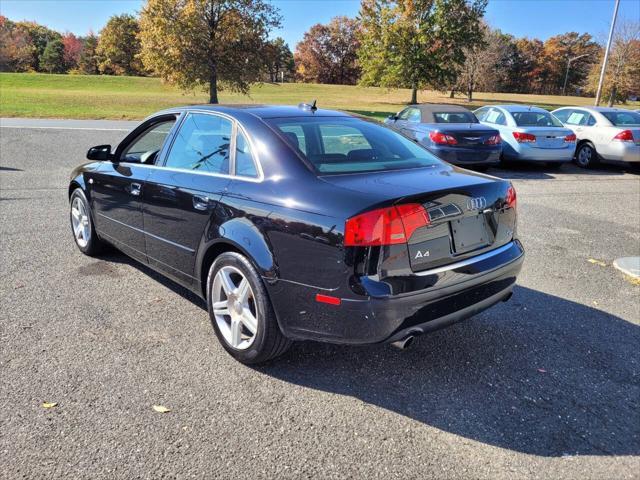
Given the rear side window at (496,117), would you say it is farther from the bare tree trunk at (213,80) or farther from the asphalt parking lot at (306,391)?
the bare tree trunk at (213,80)

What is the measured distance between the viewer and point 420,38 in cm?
3719

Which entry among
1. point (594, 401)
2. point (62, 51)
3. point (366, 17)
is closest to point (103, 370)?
point (594, 401)

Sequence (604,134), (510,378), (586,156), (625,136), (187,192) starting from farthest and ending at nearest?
(586,156), (604,134), (625,136), (187,192), (510,378)

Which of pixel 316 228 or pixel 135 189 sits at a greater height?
pixel 316 228

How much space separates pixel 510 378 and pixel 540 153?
9977mm

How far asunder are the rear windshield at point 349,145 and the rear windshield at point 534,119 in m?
9.57

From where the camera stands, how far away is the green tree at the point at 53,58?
3164 inches

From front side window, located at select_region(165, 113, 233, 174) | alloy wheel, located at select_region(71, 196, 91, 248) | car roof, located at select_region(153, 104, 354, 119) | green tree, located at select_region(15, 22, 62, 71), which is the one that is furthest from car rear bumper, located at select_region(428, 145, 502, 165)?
green tree, located at select_region(15, 22, 62, 71)

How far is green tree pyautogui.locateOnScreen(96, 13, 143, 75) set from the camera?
75688mm

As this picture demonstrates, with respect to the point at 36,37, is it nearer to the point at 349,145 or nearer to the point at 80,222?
the point at 80,222

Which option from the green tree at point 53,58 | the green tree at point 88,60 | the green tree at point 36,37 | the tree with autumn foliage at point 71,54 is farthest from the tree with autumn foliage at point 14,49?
the green tree at point 88,60

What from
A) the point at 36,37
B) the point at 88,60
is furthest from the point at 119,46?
the point at 36,37

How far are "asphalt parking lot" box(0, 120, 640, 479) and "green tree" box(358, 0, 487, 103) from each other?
1412 inches

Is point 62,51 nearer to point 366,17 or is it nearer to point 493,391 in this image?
point 366,17
